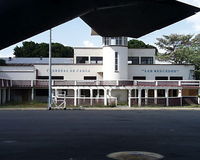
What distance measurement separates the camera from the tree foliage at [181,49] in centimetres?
6600

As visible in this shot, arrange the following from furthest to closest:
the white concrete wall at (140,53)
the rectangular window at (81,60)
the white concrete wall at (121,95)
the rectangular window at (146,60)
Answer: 1. the rectangular window at (146,60)
2. the rectangular window at (81,60)
3. the white concrete wall at (140,53)
4. the white concrete wall at (121,95)

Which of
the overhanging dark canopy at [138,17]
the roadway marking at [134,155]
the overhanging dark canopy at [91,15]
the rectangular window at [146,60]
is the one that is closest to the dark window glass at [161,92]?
the rectangular window at [146,60]

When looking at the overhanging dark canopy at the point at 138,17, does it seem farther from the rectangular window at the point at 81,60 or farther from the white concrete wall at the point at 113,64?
the rectangular window at the point at 81,60

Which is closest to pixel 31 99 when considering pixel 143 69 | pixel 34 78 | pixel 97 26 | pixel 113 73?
pixel 34 78

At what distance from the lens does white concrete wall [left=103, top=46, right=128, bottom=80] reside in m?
55.2

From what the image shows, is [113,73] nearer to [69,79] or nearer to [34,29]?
[69,79]

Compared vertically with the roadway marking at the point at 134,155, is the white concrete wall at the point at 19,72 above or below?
above

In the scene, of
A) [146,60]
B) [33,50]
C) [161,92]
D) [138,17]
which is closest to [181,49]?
[146,60]

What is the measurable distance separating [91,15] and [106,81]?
1485 inches

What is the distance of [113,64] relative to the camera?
55406mm

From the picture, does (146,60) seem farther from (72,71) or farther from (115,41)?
(72,71)

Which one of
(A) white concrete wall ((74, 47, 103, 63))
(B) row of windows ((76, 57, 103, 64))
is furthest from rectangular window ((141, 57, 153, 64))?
(A) white concrete wall ((74, 47, 103, 63))

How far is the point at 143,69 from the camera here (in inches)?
2290

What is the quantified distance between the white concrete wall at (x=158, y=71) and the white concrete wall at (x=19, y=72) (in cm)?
1442
